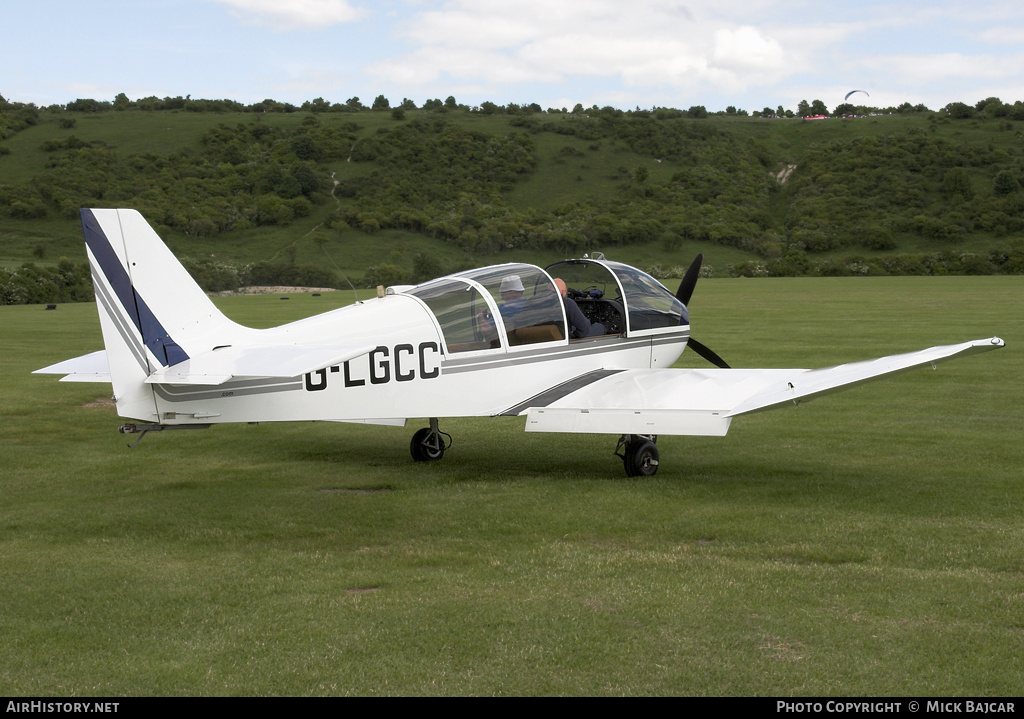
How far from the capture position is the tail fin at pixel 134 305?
7.50m

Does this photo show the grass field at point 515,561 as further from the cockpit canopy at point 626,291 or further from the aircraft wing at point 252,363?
the cockpit canopy at point 626,291

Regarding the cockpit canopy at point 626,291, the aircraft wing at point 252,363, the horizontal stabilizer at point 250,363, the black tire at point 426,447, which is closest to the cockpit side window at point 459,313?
the aircraft wing at point 252,363

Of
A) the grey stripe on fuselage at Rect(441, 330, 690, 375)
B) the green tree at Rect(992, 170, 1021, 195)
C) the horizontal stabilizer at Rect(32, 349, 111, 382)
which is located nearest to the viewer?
the grey stripe on fuselage at Rect(441, 330, 690, 375)

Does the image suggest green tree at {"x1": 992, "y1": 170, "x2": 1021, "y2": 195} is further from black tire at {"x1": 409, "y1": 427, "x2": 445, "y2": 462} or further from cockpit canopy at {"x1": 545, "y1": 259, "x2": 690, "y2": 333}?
black tire at {"x1": 409, "y1": 427, "x2": 445, "y2": 462}

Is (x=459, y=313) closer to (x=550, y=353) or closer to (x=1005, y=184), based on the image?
(x=550, y=353)

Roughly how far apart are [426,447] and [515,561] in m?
4.13

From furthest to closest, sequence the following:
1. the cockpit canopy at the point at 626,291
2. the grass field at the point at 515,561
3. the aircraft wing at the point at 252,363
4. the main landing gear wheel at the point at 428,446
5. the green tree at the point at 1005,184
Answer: the green tree at the point at 1005,184 → the cockpit canopy at the point at 626,291 → the main landing gear wheel at the point at 428,446 → the aircraft wing at the point at 252,363 → the grass field at the point at 515,561

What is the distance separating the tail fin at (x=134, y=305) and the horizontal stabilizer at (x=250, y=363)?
0.48 feet

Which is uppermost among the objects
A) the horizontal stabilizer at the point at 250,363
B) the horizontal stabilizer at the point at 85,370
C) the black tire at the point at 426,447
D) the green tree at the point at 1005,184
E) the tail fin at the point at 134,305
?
the green tree at the point at 1005,184

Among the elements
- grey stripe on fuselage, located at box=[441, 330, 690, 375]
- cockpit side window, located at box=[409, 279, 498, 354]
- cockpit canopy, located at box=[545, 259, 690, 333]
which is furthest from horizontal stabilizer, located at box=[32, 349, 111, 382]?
cockpit canopy, located at box=[545, 259, 690, 333]

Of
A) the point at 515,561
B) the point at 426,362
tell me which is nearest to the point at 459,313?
the point at 426,362

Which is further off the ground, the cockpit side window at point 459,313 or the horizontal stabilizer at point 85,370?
the cockpit side window at point 459,313

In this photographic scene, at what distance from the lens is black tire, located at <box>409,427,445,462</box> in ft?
34.2

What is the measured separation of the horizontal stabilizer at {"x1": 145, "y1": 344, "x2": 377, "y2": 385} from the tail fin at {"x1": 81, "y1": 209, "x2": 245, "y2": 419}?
147mm
